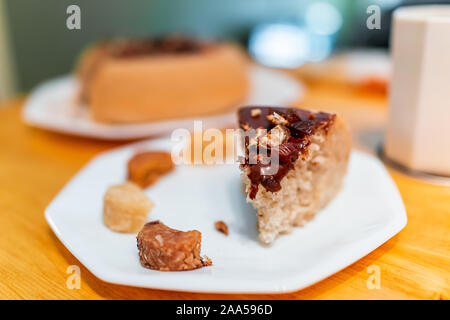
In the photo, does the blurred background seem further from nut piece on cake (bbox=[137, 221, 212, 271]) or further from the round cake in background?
nut piece on cake (bbox=[137, 221, 212, 271])

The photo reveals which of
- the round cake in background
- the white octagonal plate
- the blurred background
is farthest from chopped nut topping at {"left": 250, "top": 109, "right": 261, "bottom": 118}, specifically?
the blurred background

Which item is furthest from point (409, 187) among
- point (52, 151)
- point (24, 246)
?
point (52, 151)

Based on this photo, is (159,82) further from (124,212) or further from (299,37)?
(299,37)

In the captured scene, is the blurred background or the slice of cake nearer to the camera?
the slice of cake

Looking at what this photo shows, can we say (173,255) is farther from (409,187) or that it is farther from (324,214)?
(409,187)

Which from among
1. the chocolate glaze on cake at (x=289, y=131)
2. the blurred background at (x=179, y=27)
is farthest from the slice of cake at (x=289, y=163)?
the blurred background at (x=179, y=27)

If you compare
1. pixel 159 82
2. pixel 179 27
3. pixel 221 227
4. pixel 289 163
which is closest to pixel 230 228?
pixel 221 227
